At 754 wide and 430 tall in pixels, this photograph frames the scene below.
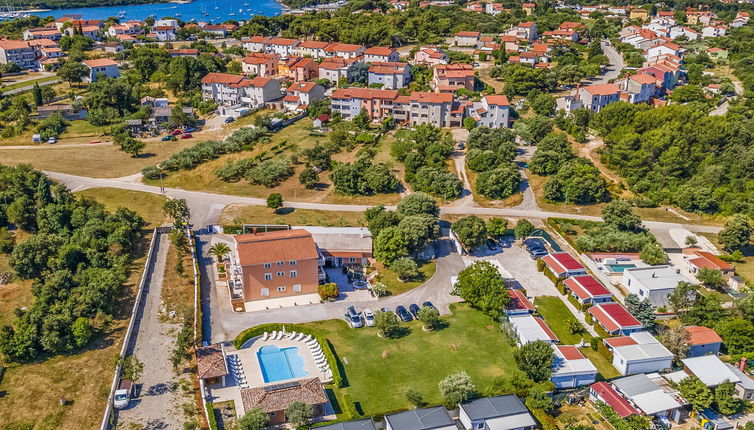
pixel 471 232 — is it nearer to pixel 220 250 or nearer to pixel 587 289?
pixel 587 289

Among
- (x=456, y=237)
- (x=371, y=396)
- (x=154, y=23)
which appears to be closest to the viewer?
(x=371, y=396)

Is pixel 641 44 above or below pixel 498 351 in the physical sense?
above

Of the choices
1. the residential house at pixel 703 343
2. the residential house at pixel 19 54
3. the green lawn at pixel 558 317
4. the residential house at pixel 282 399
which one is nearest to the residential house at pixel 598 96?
the green lawn at pixel 558 317

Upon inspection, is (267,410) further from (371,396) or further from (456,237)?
(456,237)

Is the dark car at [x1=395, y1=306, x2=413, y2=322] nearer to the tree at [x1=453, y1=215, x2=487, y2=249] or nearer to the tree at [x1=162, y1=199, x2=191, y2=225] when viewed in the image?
the tree at [x1=453, y1=215, x2=487, y2=249]

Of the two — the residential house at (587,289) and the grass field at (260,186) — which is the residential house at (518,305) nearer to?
the residential house at (587,289)

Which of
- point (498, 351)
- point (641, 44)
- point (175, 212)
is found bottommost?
point (498, 351)

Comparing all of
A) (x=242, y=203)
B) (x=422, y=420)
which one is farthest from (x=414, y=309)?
(x=242, y=203)

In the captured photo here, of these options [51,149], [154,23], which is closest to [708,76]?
[51,149]
